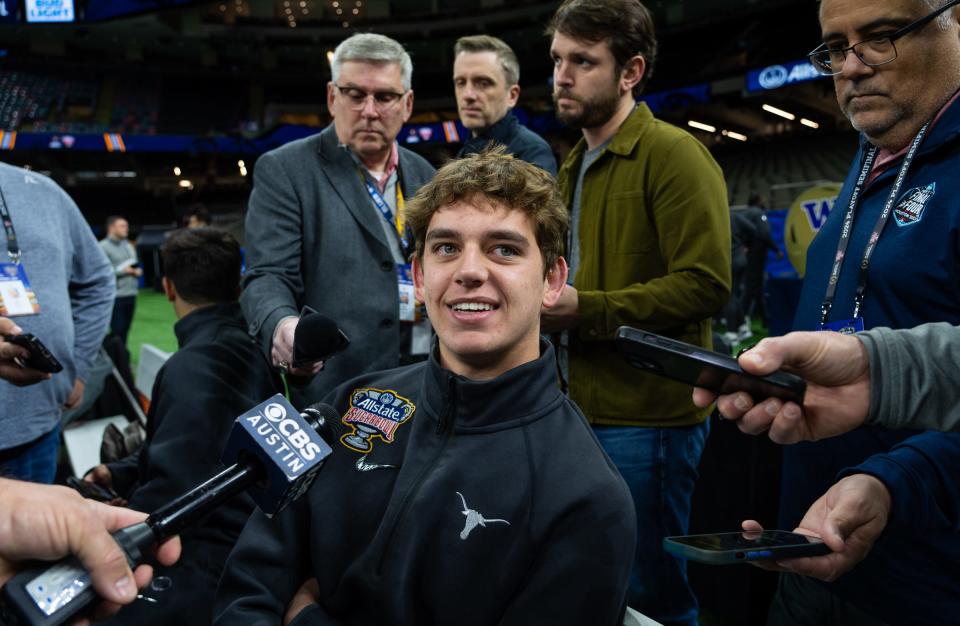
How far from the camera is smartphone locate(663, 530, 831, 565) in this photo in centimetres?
92

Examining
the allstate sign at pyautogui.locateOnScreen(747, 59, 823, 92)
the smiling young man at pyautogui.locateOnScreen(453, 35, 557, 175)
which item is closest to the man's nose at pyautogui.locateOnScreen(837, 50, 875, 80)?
the smiling young man at pyautogui.locateOnScreen(453, 35, 557, 175)

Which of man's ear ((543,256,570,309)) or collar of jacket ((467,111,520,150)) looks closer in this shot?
man's ear ((543,256,570,309))

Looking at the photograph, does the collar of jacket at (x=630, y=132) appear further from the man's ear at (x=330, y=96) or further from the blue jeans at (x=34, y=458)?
the blue jeans at (x=34, y=458)

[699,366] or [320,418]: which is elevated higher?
[699,366]

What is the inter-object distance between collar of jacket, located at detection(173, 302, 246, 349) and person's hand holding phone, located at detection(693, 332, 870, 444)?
1.61m

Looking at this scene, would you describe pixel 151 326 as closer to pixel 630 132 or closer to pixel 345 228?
pixel 345 228

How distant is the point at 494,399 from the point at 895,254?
0.79m

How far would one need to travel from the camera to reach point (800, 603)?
1.42 m

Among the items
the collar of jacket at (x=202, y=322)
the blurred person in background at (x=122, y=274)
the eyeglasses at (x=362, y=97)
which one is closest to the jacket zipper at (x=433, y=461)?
the collar of jacket at (x=202, y=322)

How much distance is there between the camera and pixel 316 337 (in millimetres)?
1416

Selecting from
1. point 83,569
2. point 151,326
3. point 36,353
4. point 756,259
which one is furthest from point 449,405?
point 151,326

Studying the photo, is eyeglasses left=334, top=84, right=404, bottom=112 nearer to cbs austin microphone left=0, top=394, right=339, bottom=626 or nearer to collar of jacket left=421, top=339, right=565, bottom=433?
collar of jacket left=421, top=339, right=565, bottom=433

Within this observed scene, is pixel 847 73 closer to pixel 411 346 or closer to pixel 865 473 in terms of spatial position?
pixel 865 473

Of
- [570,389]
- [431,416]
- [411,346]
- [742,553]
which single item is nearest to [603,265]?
[570,389]
